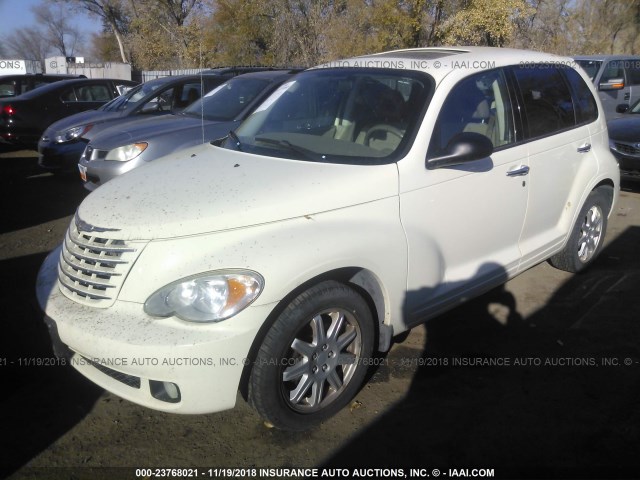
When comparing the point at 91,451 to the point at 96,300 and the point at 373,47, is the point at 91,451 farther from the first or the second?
the point at 373,47

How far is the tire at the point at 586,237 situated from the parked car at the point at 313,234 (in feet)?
1.98

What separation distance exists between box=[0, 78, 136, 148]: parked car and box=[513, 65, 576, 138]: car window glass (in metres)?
10.0

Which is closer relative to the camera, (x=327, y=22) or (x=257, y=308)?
(x=257, y=308)

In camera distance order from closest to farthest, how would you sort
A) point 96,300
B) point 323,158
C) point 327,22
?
point 96,300
point 323,158
point 327,22

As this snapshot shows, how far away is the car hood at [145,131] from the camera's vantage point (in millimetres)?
6727

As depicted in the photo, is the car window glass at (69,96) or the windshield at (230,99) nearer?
the windshield at (230,99)

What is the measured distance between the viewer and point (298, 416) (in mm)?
2984

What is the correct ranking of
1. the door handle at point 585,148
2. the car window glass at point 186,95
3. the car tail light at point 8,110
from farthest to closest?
the car tail light at point 8,110 → the car window glass at point 186,95 → the door handle at point 585,148

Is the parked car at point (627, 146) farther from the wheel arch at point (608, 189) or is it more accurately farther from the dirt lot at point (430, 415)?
the dirt lot at point (430, 415)

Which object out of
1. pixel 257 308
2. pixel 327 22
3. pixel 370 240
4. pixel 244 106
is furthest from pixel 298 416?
pixel 327 22

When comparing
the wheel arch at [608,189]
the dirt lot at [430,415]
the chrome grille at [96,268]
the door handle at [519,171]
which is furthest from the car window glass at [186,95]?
the chrome grille at [96,268]

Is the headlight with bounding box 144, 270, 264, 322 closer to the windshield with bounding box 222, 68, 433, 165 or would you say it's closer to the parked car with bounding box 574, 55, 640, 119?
the windshield with bounding box 222, 68, 433, 165

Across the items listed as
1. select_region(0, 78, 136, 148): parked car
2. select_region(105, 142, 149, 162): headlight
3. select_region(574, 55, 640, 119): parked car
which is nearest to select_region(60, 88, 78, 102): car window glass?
select_region(0, 78, 136, 148): parked car

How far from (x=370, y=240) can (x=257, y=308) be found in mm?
733
